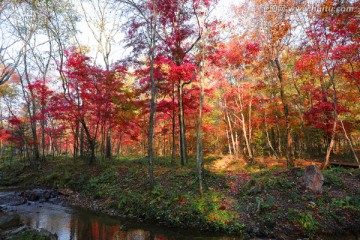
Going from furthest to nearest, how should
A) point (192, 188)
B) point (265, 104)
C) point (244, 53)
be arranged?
1. point (265, 104)
2. point (244, 53)
3. point (192, 188)

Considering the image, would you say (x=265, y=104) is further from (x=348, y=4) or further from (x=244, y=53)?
(x=348, y=4)

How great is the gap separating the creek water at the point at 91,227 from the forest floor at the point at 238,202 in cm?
52

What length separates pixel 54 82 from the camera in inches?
858

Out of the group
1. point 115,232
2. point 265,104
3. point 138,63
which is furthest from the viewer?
point 265,104

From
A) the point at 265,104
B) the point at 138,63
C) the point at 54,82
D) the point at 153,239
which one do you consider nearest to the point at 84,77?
the point at 138,63

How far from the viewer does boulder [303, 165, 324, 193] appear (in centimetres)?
938

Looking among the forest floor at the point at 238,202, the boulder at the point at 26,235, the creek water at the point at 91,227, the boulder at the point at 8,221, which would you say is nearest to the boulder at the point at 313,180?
the forest floor at the point at 238,202

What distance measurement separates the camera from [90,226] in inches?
343

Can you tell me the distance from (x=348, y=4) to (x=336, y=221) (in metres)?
8.62

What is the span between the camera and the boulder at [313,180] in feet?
30.8

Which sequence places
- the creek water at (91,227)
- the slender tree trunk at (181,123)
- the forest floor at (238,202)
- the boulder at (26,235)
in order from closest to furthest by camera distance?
the boulder at (26,235) → the creek water at (91,227) → the forest floor at (238,202) → the slender tree trunk at (181,123)

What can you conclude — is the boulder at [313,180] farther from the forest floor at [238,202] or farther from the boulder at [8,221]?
the boulder at [8,221]

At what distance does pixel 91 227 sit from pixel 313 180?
9.86 metres

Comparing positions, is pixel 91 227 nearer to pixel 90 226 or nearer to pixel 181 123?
pixel 90 226
